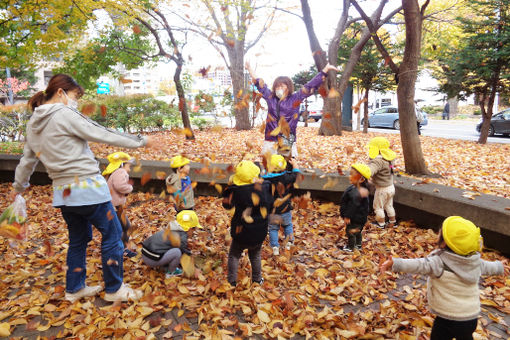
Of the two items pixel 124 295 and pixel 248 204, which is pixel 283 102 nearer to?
pixel 248 204

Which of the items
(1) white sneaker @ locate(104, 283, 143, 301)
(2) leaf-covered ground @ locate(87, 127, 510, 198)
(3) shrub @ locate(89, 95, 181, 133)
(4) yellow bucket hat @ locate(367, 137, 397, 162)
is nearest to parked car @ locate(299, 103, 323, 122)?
(3) shrub @ locate(89, 95, 181, 133)

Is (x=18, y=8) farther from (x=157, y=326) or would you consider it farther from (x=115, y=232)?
(x=157, y=326)

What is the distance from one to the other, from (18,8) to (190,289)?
7.91 meters

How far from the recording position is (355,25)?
43.2 ft

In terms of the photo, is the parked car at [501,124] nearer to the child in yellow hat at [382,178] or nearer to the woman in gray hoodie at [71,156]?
the child in yellow hat at [382,178]

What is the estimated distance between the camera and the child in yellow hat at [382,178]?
14.5 feet

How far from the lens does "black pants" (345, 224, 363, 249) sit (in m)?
3.91

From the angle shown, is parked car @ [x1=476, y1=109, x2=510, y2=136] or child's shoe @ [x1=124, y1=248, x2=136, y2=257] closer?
child's shoe @ [x1=124, y1=248, x2=136, y2=257]

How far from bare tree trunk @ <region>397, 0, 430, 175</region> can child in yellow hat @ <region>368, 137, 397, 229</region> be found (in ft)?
5.25

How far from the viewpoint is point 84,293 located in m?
2.95

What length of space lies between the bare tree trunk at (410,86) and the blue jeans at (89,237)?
5019 millimetres

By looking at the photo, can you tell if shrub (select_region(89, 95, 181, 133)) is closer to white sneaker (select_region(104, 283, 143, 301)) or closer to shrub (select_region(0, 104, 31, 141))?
shrub (select_region(0, 104, 31, 141))

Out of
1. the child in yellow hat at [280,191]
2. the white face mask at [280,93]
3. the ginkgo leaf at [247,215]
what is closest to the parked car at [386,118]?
the white face mask at [280,93]

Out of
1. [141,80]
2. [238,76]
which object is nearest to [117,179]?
[238,76]
